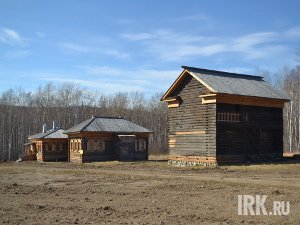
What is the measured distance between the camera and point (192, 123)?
33.9 metres

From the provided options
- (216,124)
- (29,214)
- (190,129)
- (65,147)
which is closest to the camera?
(29,214)

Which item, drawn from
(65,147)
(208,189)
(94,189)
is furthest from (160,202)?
(65,147)

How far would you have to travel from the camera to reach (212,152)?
31.6 meters

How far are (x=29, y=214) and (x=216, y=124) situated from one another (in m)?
21.4

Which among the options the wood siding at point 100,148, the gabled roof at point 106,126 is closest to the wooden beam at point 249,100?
the wood siding at point 100,148

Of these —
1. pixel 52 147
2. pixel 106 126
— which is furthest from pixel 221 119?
pixel 52 147

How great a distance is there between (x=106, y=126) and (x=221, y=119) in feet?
55.4

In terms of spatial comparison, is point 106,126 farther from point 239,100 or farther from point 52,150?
point 239,100

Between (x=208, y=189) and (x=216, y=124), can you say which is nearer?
(x=208, y=189)

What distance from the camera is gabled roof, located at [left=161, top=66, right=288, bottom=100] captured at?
32.5 metres

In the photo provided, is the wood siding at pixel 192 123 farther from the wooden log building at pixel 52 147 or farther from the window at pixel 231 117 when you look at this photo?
the wooden log building at pixel 52 147

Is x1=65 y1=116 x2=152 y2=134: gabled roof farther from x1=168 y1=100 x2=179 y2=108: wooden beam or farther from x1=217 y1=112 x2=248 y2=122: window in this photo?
x1=217 y1=112 x2=248 y2=122: window

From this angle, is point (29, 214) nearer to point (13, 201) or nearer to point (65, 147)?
point (13, 201)

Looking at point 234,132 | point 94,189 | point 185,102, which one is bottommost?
point 94,189
